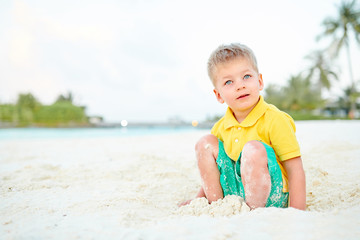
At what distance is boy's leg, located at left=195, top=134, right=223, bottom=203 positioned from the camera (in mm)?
1503

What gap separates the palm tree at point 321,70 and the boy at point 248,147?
80.2 feet

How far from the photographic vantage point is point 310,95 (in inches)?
974

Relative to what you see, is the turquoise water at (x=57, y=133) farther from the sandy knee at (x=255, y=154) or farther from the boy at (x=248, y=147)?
the sandy knee at (x=255, y=154)

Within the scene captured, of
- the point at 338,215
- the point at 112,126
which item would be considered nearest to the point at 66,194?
the point at 338,215

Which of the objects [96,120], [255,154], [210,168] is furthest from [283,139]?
[96,120]

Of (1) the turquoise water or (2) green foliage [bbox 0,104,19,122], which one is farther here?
(2) green foliage [bbox 0,104,19,122]

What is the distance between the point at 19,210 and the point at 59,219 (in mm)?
344

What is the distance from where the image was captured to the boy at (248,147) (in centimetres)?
127

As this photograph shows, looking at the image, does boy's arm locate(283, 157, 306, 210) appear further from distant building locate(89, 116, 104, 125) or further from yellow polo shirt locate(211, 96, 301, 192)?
distant building locate(89, 116, 104, 125)

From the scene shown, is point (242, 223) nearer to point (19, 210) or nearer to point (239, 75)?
point (239, 75)

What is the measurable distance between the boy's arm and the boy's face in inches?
16.0

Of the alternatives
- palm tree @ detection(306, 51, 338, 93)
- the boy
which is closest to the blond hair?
the boy

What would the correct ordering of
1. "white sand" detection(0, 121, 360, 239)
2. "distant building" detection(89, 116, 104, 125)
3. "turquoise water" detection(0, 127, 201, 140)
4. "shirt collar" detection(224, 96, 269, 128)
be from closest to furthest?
"white sand" detection(0, 121, 360, 239)
"shirt collar" detection(224, 96, 269, 128)
"turquoise water" detection(0, 127, 201, 140)
"distant building" detection(89, 116, 104, 125)

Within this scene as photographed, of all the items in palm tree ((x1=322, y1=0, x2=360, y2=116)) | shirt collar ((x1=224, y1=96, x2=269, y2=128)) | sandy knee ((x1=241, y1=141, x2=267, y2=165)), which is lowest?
sandy knee ((x1=241, y1=141, x2=267, y2=165))
